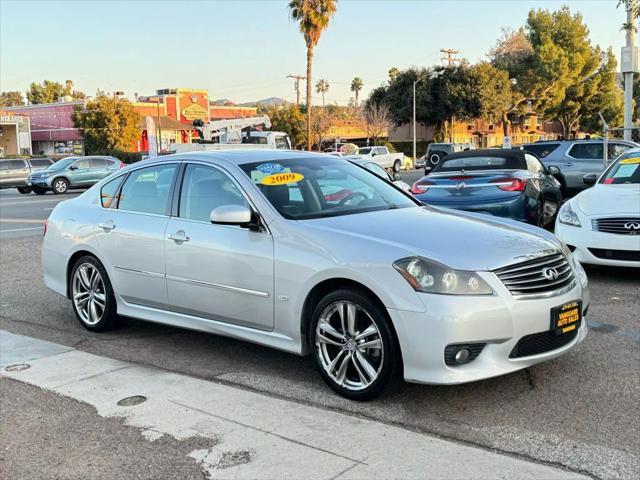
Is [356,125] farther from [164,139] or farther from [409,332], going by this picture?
[409,332]

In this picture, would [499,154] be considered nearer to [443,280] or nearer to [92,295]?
[92,295]

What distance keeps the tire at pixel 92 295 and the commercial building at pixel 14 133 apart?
199ft

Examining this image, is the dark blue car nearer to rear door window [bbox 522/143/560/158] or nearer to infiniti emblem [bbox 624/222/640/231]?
infiniti emblem [bbox 624/222/640/231]

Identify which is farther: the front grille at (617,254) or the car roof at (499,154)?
the car roof at (499,154)

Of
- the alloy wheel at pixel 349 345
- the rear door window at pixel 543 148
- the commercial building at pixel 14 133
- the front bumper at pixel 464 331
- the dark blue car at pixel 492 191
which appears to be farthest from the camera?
the commercial building at pixel 14 133

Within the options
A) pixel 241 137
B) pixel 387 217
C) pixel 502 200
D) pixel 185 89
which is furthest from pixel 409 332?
pixel 185 89

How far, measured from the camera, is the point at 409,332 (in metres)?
3.95

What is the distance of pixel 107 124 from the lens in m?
56.6

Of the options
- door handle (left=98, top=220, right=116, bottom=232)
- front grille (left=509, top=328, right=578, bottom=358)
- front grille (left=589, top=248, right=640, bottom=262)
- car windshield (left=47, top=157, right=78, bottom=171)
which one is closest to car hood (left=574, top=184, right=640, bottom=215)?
front grille (left=589, top=248, right=640, bottom=262)

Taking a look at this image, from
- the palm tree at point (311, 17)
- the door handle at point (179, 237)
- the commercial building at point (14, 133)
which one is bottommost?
the door handle at point (179, 237)

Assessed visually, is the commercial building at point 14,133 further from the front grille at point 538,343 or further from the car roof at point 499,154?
the front grille at point 538,343

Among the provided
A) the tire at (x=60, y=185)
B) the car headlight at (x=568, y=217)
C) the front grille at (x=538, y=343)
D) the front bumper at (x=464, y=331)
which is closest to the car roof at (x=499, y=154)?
the car headlight at (x=568, y=217)

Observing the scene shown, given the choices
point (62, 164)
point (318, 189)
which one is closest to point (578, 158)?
point (318, 189)

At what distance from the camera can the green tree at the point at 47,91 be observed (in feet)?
372
